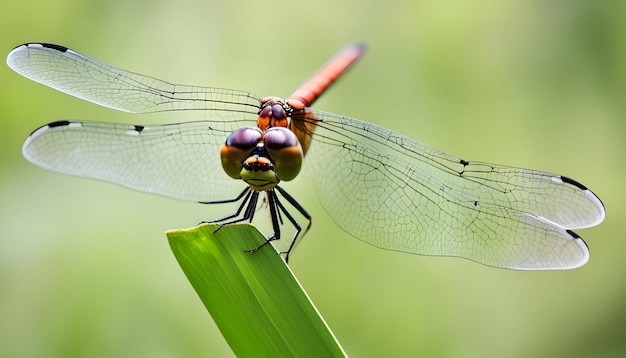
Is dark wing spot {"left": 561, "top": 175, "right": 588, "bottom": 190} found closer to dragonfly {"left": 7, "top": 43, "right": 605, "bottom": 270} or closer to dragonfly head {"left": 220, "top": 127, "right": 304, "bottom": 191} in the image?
dragonfly {"left": 7, "top": 43, "right": 605, "bottom": 270}

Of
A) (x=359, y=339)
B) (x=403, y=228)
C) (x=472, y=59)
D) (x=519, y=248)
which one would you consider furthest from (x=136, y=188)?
(x=472, y=59)

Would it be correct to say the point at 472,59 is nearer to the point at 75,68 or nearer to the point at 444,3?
the point at 444,3

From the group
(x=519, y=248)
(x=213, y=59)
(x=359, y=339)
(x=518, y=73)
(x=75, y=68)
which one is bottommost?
(x=359, y=339)

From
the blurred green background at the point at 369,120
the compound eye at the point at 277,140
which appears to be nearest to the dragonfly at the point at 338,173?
the compound eye at the point at 277,140

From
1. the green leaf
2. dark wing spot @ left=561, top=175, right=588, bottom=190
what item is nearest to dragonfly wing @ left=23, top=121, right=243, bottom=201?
the green leaf

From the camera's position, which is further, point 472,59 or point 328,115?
point 472,59

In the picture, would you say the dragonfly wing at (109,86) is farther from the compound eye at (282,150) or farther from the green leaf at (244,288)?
the green leaf at (244,288)
